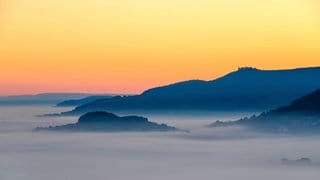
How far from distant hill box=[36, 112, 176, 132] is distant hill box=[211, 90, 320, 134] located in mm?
11509

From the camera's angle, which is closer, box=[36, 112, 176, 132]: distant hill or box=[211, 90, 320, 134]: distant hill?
box=[211, 90, 320, 134]: distant hill

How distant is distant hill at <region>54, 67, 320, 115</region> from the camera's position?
6044 cm

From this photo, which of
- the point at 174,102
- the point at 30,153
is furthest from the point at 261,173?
the point at 30,153

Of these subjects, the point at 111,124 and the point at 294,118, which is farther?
the point at 111,124

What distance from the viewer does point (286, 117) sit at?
2490 inches

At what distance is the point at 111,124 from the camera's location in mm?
67500

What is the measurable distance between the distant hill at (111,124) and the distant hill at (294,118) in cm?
1151

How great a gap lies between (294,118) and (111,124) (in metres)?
20.9

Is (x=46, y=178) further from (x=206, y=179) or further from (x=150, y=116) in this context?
(x=150, y=116)

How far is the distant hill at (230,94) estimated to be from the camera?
6044 centimetres

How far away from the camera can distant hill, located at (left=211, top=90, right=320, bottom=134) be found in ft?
185

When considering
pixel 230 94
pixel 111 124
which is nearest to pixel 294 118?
pixel 230 94

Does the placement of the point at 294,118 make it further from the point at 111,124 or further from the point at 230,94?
the point at 111,124

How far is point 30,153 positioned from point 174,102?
19135 millimetres
